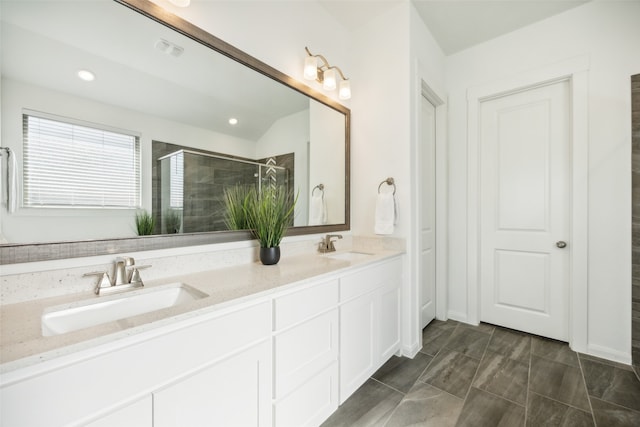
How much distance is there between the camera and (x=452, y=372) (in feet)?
5.97

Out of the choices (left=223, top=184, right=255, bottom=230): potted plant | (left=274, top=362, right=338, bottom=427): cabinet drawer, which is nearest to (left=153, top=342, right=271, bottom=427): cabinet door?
(left=274, top=362, right=338, bottom=427): cabinet drawer

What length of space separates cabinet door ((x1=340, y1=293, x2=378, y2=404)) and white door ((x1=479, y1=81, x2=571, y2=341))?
1.56 m

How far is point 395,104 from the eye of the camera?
2.11 meters

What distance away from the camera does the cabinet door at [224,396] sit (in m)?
0.81

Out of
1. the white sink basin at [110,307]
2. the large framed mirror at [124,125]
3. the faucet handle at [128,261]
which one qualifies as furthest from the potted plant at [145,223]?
the white sink basin at [110,307]

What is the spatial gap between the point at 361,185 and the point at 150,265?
1676mm

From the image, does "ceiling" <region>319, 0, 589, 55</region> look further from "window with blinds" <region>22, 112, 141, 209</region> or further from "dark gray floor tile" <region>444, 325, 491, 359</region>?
"dark gray floor tile" <region>444, 325, 491, 359</region>

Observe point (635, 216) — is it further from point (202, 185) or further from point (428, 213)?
point (202, 185)

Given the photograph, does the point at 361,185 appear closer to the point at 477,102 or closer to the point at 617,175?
the point at 477,102

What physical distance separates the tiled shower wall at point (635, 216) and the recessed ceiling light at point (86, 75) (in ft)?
10.2

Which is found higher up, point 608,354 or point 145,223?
point 145,223

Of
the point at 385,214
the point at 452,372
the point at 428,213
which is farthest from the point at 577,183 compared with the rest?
the point at 452,372

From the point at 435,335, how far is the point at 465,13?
272cm

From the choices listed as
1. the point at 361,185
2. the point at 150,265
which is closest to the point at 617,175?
the point at 361,185
